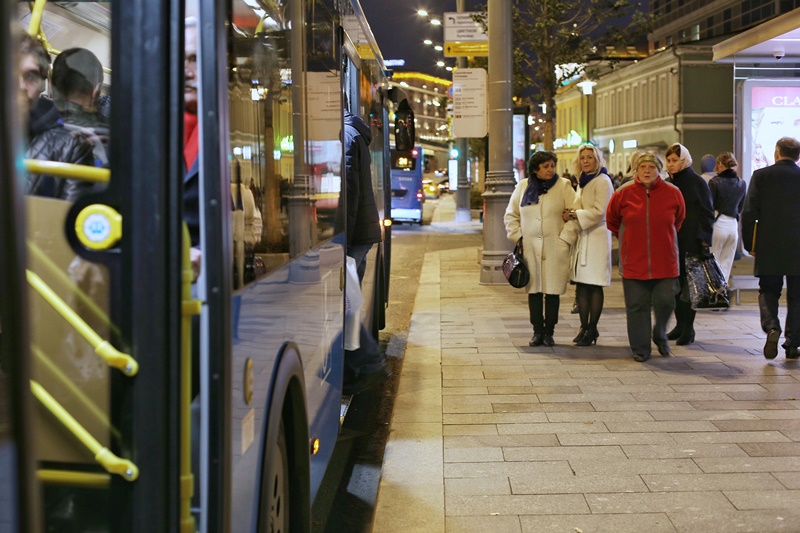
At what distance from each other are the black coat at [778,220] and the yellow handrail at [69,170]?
23.4 feet

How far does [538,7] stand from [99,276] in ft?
82.6

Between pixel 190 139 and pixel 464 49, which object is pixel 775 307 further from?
pixel 464 49

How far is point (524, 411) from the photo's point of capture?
710 cm

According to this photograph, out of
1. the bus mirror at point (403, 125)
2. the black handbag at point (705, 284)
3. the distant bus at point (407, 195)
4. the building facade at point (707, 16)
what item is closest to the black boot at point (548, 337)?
the black handbag at point (705, 284)

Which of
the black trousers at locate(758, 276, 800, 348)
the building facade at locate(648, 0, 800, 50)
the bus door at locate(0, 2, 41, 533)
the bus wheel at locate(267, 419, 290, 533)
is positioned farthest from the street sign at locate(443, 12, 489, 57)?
the building facade at locate(648, 0, 800, 50)

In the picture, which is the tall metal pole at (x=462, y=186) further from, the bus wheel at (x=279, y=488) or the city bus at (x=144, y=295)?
the city bus at (x=144, y=295)

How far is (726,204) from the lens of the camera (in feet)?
36.5

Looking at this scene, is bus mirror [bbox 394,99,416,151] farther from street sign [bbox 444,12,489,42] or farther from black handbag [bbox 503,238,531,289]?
street sign [bbox 444,12,489,42]

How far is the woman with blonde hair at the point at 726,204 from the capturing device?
1112 cm

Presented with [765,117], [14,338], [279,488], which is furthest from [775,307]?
[14,338]

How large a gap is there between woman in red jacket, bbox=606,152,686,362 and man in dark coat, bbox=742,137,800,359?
0.70 meters

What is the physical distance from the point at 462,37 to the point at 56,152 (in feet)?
61.5

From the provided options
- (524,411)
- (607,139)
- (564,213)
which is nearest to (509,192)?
(564,213)

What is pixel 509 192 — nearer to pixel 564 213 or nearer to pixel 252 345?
pixel 564 213
